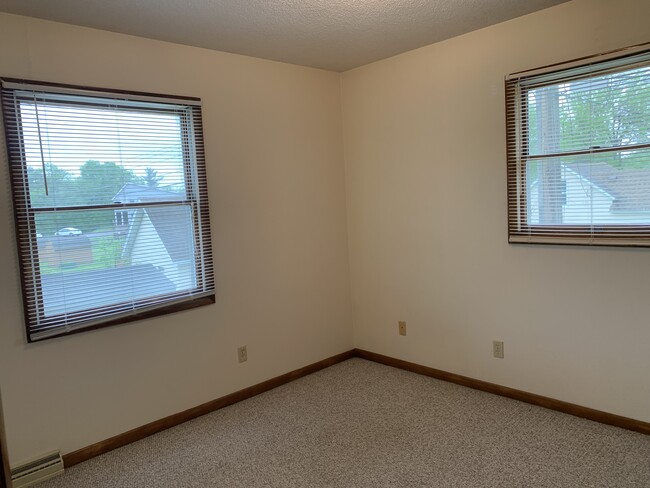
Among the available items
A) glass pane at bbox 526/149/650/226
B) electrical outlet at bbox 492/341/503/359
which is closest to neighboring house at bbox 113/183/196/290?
electrical outlet at bbox 492/341/503/359

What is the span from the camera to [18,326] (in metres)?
2.49

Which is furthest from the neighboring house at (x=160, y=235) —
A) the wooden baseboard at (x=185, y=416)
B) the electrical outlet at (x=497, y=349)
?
the electrical outlet at (x=497, y=349)

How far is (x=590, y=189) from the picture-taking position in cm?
273

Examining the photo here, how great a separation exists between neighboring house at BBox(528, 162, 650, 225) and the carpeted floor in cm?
121

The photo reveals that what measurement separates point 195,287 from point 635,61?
9.39 feet

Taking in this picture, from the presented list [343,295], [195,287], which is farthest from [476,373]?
[195,287]

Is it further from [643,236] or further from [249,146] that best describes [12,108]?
[643,236]

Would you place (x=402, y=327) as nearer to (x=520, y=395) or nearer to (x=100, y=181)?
(x=520, y=395)

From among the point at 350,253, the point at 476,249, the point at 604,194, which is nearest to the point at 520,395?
the point at 476,249

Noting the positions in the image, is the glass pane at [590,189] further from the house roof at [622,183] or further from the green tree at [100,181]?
the green tree at [100,181]

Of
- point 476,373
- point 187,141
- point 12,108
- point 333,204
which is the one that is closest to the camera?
point 12,108

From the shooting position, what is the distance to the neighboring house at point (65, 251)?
100 inches

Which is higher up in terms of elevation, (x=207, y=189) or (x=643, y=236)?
(x=207, y=189)

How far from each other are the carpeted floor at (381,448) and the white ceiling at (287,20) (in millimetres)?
2424
